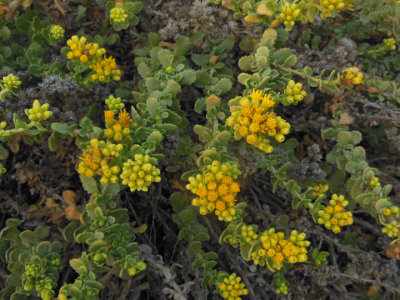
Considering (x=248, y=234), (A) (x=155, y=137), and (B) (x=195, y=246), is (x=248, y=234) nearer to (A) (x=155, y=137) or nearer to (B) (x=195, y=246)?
(B) (x=195, y=246)

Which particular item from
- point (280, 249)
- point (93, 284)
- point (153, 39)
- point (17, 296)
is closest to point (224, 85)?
point (153, 39)

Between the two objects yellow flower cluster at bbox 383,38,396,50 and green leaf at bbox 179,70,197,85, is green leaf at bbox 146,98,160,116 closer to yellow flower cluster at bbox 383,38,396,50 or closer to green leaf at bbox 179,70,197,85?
green leaf at bbox 179,70,197,85

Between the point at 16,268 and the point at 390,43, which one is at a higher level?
the point at 390,43

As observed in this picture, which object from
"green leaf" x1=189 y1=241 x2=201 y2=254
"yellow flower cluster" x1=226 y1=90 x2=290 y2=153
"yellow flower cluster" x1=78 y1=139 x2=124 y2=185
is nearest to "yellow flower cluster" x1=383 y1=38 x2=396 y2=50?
"yellow flower cluster" x1=226 y1=90 x2=290 y2=153

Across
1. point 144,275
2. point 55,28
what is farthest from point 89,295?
point 55,28

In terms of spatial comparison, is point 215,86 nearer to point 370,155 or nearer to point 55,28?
point 55,28

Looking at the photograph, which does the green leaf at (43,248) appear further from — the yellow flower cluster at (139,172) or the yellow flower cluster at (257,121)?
the yellow flower cluster at (257,121)
